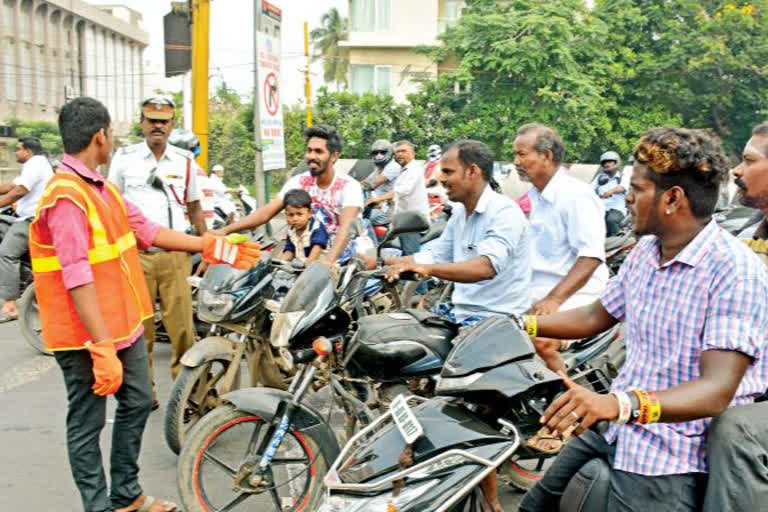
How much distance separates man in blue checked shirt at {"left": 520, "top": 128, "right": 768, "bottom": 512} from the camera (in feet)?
6.27

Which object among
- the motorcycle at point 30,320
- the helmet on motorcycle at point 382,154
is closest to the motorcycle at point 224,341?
the motorcycle at point 30,320

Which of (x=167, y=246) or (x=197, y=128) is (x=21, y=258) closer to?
(x=197, y=128)

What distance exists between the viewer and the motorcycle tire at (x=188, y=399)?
14.1ft

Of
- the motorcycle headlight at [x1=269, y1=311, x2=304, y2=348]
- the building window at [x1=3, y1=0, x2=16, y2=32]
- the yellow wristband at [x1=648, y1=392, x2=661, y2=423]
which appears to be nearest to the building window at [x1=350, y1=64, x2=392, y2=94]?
the motorcycle headlight at [x1=269, y1=311, x2=304, y2=348]

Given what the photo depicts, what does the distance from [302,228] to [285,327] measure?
199cm

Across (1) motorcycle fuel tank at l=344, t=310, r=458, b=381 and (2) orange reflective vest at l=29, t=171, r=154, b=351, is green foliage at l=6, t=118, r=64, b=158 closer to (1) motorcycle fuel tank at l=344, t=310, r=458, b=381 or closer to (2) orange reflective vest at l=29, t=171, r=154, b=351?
(2) orange reflective vest at l=29, t=171, r=154, b=351

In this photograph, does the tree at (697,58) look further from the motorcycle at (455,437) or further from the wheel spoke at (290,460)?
the motorcycle at (455,437)

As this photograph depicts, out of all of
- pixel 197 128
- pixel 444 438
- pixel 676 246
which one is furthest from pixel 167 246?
pixel 197 128

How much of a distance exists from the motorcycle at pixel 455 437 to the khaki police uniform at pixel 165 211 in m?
3.07

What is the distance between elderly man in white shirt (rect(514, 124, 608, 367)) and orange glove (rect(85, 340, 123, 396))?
6.71 ft

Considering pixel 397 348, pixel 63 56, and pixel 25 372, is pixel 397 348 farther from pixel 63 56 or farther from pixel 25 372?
pixel 63 56

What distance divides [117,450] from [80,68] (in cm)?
7375

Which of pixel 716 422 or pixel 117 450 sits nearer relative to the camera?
pixel 716 422

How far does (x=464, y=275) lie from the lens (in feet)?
11.8
